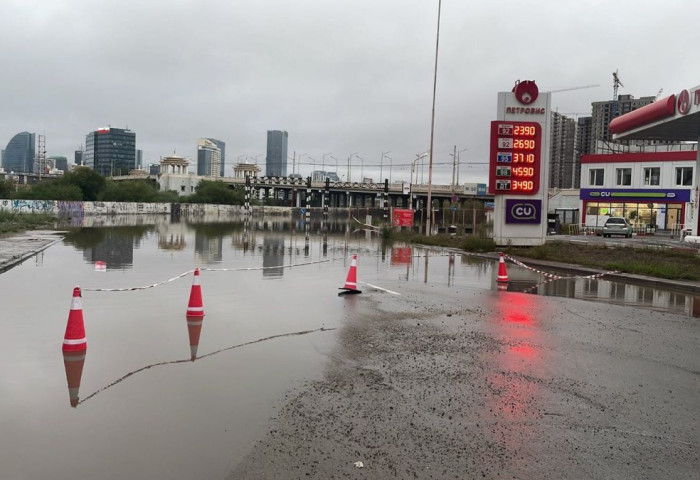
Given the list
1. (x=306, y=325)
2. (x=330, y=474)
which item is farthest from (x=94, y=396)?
(x=306, y=325)

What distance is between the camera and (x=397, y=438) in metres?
5.30

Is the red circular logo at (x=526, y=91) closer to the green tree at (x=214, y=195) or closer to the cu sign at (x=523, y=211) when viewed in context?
the cu sign at (x=523, y=211)

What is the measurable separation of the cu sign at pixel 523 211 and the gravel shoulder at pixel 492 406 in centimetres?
1711

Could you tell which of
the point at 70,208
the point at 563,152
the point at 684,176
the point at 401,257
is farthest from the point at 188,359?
the point at 563,152

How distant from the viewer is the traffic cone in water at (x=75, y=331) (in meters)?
8.06

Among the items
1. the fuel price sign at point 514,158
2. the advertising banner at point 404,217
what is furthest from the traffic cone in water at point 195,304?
the advertising banner at point 404,217

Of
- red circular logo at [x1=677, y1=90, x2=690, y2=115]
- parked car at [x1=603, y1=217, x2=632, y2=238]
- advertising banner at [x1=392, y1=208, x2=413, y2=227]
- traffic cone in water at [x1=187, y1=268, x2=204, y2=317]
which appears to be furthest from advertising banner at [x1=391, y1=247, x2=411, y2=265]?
parked car at [x1=603, y1=217, x2=632, y2=238]

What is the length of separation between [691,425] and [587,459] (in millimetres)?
1622

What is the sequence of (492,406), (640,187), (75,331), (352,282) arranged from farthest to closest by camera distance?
(640,187)
(352,282)
(75,331)
(492,406)

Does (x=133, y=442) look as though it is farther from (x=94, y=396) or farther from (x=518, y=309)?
(x=518, y=309)

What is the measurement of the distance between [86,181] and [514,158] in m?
96.6

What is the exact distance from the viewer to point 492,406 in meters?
6.23

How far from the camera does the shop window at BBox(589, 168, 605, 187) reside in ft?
204

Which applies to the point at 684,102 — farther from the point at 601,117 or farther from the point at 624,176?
the point at 601,117
